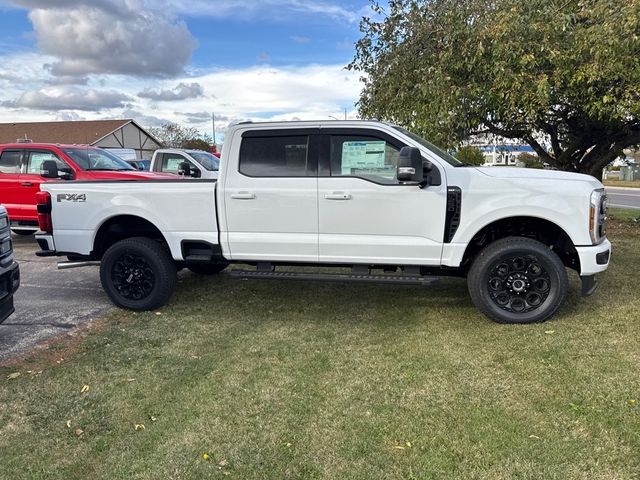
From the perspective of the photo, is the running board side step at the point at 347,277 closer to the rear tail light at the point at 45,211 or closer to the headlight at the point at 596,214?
the headlight at the point at 596,214

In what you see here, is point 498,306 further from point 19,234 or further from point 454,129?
point 19,234

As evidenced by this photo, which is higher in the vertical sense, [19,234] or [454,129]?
[454,129]

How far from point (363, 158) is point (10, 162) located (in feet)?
25.5

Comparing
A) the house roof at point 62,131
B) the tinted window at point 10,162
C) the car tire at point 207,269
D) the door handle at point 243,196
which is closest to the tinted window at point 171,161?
the tinted window at point 10,162

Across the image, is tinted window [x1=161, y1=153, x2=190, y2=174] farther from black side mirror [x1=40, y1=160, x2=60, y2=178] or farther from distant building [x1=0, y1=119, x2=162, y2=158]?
distant building [x1=0, y1=119, x2=162, y2=158]

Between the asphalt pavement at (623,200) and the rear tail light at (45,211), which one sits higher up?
the rear tail light at (45,211)

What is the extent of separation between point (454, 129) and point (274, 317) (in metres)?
6.10

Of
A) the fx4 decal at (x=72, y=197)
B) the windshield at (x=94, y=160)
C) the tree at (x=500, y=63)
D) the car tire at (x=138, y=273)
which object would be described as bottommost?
the car tire at (x=138, y=273)

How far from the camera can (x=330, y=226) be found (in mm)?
5266

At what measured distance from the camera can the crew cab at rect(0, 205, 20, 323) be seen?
14.0 feet

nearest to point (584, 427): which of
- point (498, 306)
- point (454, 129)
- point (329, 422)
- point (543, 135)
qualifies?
point (329, 422)

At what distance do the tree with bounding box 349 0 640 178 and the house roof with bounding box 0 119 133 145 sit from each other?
154ft

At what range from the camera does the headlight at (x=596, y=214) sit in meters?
4.90

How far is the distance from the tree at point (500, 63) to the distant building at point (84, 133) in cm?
4635
